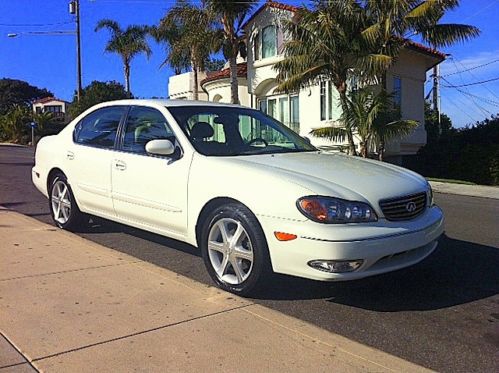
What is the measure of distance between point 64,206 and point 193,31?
1809cm

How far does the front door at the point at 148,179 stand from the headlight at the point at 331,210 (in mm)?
1326

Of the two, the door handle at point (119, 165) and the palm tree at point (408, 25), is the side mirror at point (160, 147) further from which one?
the palm tree at point (408, 25)

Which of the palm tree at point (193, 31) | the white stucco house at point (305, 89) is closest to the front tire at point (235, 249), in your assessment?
the white stucco house at point (305, 89)

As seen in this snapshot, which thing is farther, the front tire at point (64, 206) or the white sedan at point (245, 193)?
the front tire at point (64, 206)

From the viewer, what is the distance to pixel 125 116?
6.00 metres

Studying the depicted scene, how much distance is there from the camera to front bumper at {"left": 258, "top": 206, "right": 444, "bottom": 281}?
3.98 meters

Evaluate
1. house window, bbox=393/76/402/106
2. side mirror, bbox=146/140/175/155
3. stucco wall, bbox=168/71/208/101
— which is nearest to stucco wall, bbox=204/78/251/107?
stucco wall, bbox=168/71/208/101

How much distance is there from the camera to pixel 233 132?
5.61m

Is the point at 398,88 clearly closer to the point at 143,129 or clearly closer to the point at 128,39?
the point at 143,129

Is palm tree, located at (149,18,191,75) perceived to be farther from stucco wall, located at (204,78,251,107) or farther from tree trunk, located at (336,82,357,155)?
Answer: tree trunk, located at (336,82,357,155)

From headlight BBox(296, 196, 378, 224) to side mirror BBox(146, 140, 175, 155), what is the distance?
4.91 feet

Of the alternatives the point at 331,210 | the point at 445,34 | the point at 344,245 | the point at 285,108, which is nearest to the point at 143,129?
the point at 331,210

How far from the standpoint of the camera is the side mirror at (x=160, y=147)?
5.00 m

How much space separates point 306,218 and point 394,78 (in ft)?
56.8
